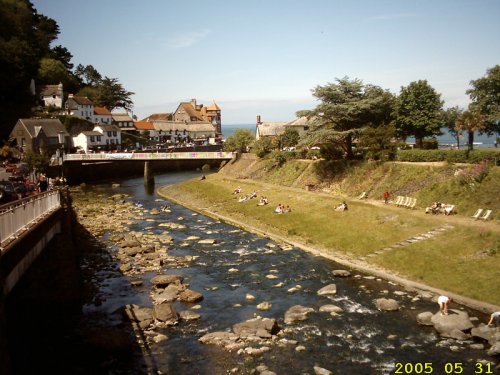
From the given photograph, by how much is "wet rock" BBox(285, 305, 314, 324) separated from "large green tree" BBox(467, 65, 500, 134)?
45.6 metres

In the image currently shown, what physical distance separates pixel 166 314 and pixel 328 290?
1132 centimetres

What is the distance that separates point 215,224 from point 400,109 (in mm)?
34748

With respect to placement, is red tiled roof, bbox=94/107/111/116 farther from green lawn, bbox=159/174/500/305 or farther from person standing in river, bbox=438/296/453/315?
person standing in river, bbox=438/296/453/315

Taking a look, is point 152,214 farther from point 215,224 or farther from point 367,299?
point 367,299

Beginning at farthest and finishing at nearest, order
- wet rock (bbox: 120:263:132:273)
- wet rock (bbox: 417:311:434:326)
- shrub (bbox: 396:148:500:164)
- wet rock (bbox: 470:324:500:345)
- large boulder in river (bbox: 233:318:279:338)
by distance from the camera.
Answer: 1. shrub (bbox: 396:148:500:164)
2. wet rock (bbox: 120:263:132:273)
3. wet rock (bbox: 417:311:434:326)
4. large boulder in river (bbox: 233:318:279:338)
5. wet rock (bbox: 470:324:500:345)

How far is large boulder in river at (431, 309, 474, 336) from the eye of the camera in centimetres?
2206

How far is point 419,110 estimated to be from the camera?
61.7m

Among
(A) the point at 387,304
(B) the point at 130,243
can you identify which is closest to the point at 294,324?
(A) the point at 387,304

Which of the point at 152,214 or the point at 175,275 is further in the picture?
the point at 152,214

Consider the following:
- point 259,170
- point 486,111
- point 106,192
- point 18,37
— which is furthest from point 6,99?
point 486,111

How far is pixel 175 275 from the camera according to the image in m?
32.1

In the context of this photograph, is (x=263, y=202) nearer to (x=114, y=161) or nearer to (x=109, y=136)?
(x=114, y=161)

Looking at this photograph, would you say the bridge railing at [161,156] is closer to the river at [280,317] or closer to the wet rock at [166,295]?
the river at [280,317]
